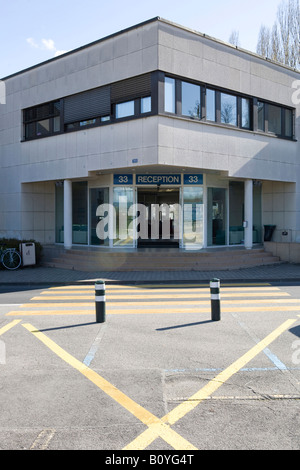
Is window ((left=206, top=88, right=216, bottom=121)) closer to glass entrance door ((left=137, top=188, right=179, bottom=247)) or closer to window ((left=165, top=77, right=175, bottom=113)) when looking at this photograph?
window ((left=165, top=77, right=175, bottom=113))

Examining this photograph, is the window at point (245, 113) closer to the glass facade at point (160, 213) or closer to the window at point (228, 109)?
the window at point (228, 109)

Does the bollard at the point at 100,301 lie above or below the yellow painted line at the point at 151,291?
above

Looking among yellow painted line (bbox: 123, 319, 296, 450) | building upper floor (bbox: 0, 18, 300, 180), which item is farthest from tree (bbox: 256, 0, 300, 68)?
yellow painted line (bbox: 123, 319, 296, 450)

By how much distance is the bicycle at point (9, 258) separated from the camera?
1625 cm

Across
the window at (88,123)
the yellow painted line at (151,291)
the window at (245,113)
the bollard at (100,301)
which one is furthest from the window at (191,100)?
the bollard at (100,301)

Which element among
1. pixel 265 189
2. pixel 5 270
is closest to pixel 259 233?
pixel 265 189

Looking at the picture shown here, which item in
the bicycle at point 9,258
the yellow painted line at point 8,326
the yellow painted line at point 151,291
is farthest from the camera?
the bicycle at point 9,258

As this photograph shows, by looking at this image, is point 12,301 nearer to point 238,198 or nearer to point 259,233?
point 238,198

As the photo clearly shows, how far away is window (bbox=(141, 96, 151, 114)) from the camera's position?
1535 cm

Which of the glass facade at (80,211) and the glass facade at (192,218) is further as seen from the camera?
the glass facade at (80,211)

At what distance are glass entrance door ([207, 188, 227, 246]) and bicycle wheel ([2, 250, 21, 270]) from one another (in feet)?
26.5

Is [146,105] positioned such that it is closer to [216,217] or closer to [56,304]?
[216,217]

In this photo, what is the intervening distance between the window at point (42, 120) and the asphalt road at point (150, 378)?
11.7 m

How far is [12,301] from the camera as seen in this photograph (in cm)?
1059
